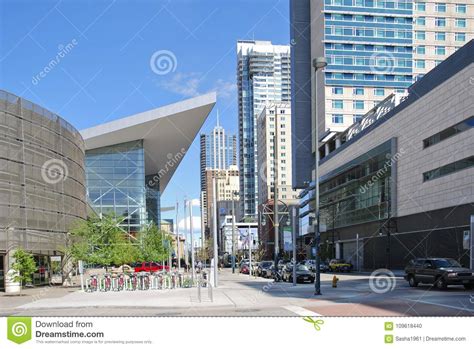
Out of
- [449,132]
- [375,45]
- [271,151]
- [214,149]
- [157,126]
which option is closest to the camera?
[449,132]

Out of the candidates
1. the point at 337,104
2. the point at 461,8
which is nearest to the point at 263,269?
the point at 337,104

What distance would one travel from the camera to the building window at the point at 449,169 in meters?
36.5

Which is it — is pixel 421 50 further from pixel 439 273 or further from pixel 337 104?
pixel 439 273

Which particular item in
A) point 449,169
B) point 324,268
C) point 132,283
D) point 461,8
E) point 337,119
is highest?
point 461,8

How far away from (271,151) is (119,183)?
4239 centimetres

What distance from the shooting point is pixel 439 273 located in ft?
71.6

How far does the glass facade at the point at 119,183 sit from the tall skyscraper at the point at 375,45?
36151mm

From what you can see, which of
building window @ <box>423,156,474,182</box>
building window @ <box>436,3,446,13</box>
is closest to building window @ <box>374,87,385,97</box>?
building window @ <box>436,3,446,13</box>

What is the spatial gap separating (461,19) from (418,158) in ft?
166

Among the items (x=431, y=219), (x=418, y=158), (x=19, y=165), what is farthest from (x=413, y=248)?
(x=19, y=165)

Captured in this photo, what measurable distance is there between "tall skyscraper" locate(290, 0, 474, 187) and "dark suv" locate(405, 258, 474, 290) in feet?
197

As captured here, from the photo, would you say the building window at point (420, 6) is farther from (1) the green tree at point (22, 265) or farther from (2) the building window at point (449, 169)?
(1) the green tree at point (22, 265)

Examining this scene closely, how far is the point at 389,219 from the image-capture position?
168 ft

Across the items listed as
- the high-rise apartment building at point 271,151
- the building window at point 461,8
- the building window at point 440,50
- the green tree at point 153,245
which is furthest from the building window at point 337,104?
the green tree at point 153,245
